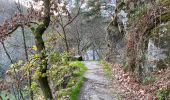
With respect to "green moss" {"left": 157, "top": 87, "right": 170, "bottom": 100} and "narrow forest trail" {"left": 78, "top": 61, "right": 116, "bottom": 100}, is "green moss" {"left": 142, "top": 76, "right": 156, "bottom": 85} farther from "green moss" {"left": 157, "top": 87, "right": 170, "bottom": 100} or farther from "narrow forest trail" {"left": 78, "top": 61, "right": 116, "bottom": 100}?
"green moss" {"left": 157, "top": 87, "right": 170, "bottom": 100}

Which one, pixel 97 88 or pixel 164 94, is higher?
pixel 164 94

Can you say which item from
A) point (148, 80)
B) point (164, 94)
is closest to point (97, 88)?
point (148, 80)

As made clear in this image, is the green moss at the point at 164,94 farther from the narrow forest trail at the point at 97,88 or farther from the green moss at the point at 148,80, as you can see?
the narrow forest trail at the point at 97,88

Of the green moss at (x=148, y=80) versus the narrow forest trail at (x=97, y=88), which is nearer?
the green moss at (x=148, y=80)

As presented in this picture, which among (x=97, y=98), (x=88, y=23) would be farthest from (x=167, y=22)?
(x=88, y=23)

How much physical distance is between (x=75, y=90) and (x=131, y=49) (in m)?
3.16

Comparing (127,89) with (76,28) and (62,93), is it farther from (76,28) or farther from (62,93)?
(76,28)

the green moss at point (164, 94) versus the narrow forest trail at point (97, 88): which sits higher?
the green moss at point (164, 94)

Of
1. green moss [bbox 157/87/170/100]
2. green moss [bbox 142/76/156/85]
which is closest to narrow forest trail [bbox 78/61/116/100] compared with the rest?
green moss [bbox 142/76/156/85]

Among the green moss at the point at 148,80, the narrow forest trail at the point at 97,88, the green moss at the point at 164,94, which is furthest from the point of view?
the narrow forest trail at the point at 97,88

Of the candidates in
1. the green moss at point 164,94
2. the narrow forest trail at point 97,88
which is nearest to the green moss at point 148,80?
the narrow forest trail at point 97,88

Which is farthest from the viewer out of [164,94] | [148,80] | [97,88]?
[97,88]

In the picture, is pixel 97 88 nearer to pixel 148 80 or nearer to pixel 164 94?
pixel 148 80

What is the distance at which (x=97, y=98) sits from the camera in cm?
940
